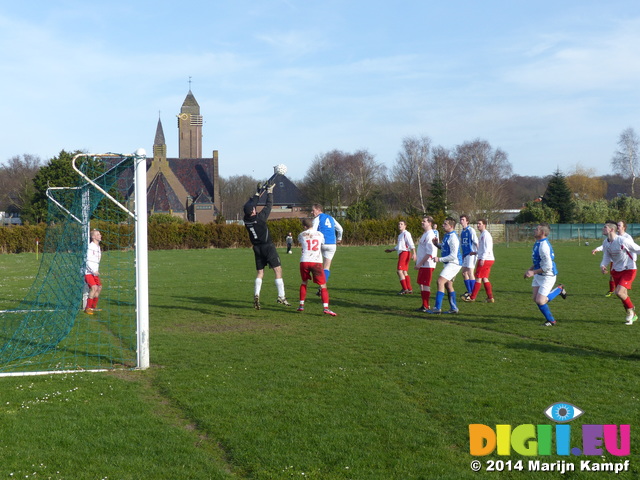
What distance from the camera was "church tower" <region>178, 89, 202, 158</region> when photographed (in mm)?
112625

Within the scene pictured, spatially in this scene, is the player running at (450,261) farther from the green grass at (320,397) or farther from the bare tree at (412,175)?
the bare tree at (412,175)

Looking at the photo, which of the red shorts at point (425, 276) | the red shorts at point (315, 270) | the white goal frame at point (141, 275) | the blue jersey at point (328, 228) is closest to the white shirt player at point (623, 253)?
the red shorts at point (425, 276)

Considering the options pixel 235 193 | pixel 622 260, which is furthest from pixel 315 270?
pixel 235 193

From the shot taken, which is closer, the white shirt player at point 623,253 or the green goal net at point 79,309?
the green goal net at point 79,309

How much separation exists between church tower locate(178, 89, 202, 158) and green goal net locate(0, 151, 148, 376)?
101m

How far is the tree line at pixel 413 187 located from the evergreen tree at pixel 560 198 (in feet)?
0.31

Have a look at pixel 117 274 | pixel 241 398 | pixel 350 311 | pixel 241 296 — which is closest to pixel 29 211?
pixel 117 274

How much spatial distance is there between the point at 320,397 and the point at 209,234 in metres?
42.5

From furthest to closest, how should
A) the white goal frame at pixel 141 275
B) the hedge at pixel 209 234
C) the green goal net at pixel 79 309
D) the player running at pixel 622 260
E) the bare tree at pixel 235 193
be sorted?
the bare tree at pixel 235 193, the hedge at pixel 209 234, the player running at pixel 622 260, the green goal net at pixel 79 309, the white goal frame at pixel 141 275

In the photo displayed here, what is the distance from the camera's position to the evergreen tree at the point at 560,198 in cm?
6406

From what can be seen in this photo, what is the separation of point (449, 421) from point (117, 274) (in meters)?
17.9

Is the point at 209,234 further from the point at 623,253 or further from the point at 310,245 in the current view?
the point at 623,253

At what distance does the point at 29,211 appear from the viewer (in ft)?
198

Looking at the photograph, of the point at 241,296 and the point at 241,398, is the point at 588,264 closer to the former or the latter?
the point at 241,296
